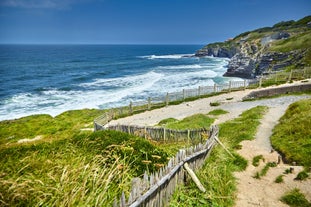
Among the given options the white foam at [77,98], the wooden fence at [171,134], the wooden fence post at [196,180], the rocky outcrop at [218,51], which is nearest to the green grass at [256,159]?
the wooden fence at [171,134]

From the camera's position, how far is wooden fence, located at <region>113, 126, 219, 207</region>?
390cm

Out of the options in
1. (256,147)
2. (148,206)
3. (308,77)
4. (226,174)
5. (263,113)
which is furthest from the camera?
(308,77)

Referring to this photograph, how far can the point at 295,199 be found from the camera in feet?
19.0

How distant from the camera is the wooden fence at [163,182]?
3896mm

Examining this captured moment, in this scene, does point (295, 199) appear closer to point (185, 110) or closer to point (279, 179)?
point (279, 179)

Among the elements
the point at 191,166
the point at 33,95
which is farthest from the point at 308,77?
the point at 33,95

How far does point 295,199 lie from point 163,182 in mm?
3812

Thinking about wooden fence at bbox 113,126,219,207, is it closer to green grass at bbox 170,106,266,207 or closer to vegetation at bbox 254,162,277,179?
green grass at bbox 170,106,266,207

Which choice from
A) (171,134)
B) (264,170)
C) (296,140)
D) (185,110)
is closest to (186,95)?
(185,110)

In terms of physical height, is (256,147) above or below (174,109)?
above

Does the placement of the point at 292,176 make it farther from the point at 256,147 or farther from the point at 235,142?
the point at 235,142

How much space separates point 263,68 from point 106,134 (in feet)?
157

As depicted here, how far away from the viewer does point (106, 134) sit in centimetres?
798

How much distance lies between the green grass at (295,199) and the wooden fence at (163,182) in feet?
8.25
